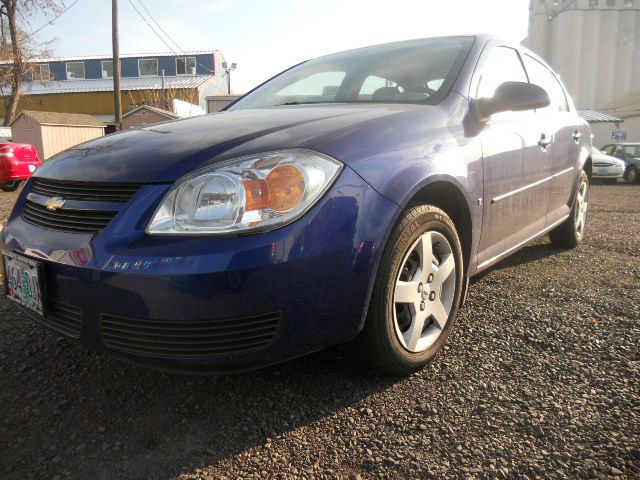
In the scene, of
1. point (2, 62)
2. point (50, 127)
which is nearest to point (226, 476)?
point (50, 127)

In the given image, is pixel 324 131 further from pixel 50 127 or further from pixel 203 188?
pixel 50 127

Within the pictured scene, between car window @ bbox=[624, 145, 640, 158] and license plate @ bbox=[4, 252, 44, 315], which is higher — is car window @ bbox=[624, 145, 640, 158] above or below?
below

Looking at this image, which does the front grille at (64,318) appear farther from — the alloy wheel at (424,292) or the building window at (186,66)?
the building window at (186,66)

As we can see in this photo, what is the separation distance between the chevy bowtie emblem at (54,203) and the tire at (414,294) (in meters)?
1.17

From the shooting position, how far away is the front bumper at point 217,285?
4.89 feet

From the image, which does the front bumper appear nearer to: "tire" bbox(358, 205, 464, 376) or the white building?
"tire" bbox(358, 205, 464, 376)

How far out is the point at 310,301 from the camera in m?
1.61

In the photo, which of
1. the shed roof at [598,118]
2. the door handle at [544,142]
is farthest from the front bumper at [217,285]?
the shed roof at [598,118]

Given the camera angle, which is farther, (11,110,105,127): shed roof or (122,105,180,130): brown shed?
(122,105,180,130): brown shed

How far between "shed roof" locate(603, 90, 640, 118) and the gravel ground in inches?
1276

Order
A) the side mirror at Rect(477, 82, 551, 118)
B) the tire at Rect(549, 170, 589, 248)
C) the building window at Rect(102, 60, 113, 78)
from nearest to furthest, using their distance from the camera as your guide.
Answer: the side mirror at Rect(477, 82, 551, 118) < the tire at Rect(549, 170, 589, 248) < the building window at Rect(102, 60, 113, 78)

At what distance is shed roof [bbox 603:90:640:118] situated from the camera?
30.0m

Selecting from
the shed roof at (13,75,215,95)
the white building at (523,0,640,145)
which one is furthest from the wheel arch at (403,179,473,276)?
the white building at (523,0,640,145)

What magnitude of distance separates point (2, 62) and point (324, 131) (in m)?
30.3
